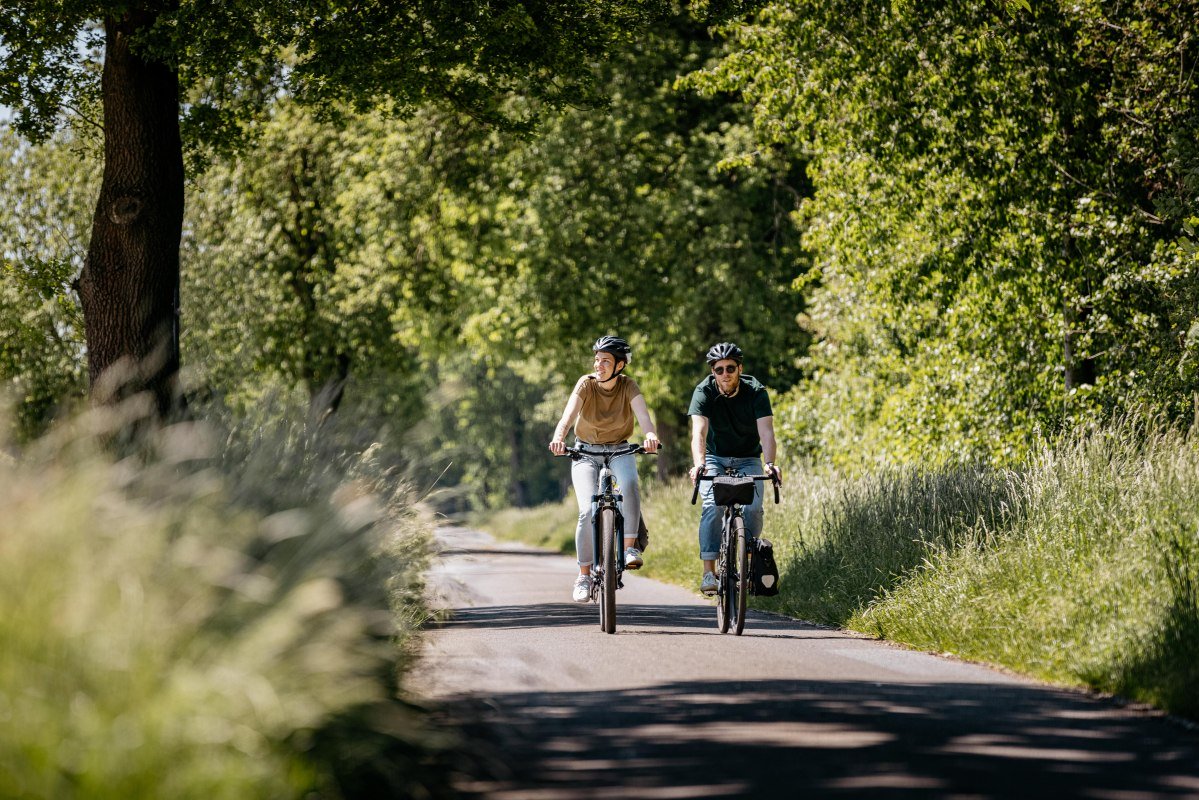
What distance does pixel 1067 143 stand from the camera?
54.2 feet

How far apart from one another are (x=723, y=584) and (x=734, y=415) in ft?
4.58

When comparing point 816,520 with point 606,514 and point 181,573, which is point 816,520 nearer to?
point 606,514

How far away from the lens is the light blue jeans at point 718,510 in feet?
35.2

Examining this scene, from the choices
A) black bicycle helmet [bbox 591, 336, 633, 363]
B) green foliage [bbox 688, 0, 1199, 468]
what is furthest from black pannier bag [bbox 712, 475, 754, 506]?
green foliage [bbox 688, 0, 1199, 468]

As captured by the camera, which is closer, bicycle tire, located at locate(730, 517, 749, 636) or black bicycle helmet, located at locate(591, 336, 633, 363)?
bicycle tire, located at locate(730, 517, 749, 636)

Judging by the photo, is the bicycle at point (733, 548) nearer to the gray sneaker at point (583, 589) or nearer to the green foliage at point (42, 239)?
the gray sneaker at point (583, 589)

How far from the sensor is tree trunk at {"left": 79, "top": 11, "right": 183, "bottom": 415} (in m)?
12.5

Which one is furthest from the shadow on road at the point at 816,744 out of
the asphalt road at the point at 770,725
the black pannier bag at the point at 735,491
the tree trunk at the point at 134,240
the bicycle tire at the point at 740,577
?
the tree trunk at the point at 134,240

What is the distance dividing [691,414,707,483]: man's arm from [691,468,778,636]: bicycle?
0.09 m

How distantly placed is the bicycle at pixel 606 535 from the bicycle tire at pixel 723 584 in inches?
29.8

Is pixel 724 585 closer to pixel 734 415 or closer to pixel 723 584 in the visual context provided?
pixel 723 584

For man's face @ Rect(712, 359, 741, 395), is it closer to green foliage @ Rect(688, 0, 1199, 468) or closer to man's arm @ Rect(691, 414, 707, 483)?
man's arm @ Rect(691, 414, 707, 483)

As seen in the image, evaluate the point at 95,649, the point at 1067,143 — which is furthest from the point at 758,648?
the point at 1067,143

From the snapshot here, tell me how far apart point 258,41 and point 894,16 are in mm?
8002
